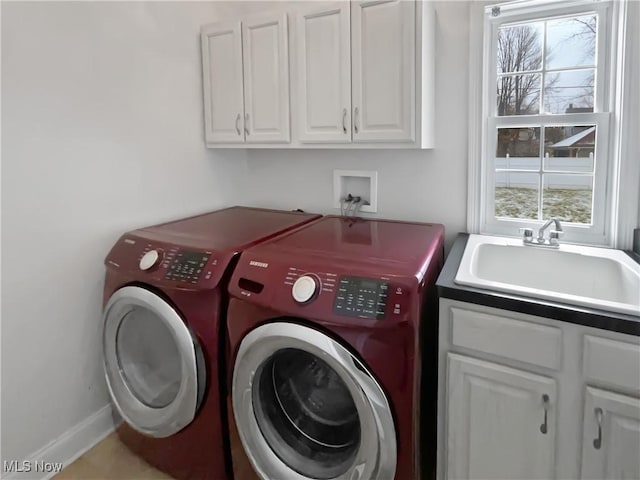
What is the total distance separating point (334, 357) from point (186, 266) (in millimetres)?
689

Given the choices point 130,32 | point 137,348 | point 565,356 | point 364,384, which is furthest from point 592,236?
point 130,32

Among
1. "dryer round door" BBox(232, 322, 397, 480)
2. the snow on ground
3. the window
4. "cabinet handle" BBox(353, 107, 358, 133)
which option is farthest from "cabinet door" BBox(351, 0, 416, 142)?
"dryer round door" BBox(232, 322, 397, 480)

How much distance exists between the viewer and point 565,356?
1268 millimetres

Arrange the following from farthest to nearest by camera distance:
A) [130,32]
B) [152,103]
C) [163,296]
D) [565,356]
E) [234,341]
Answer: [152,103], [130,32], [163,296], [234,341], [565,356]

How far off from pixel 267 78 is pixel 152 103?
0.58m

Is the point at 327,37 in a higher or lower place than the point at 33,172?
higher

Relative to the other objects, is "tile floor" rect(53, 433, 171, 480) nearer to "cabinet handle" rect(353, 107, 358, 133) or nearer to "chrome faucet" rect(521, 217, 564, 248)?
"cabinet handle" rect(353, 107, 358, 133)

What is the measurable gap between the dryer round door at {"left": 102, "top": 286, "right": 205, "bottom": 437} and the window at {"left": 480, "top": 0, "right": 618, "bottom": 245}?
1429 mm

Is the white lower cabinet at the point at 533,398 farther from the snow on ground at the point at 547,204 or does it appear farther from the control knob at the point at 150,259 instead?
the control knob at the point at 150,259

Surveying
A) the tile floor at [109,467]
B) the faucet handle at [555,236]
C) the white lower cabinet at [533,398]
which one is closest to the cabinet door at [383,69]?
the faucet handle at [555,236]

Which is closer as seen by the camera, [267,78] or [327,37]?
[327,37]

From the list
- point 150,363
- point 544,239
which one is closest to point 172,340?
point 150,363

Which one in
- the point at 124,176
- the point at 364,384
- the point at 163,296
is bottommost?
the point at 364,384

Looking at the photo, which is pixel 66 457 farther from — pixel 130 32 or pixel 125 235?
pixel 130 32
